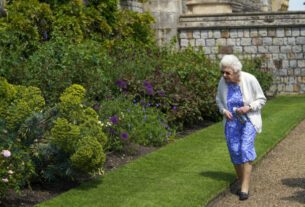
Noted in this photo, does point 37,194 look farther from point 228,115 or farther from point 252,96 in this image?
point 252,96

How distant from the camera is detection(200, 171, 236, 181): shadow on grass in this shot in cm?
777

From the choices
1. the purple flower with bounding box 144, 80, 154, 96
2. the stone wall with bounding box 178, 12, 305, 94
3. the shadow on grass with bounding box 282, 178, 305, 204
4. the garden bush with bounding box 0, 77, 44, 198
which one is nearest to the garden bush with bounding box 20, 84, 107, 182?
the garden bush with bounding box 0, 77, 44, 198

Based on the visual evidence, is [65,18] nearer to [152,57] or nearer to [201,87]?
[152,57]

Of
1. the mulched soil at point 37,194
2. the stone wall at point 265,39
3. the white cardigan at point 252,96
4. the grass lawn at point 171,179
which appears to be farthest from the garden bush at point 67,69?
the stone wall at point 265,39

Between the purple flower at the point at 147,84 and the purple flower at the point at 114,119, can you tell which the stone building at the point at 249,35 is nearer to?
the purple flower at the point at 147,84

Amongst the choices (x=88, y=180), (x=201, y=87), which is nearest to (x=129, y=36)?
(x=201, y=87)

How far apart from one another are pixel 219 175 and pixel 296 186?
92 centimetres

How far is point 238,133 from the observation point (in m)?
7.09

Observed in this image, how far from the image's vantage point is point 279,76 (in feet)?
66.5

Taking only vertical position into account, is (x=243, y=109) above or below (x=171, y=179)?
above

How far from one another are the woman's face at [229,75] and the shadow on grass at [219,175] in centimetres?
129

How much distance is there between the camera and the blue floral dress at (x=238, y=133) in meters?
7.01

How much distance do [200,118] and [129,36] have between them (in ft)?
13.0

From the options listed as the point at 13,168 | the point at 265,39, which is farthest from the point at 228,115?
the point at 265,39
